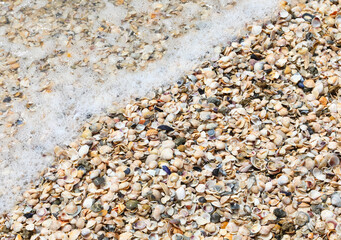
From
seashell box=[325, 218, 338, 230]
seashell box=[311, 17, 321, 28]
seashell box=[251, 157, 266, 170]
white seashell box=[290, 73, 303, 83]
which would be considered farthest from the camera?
seashell box=[311, 17, 321, 28]

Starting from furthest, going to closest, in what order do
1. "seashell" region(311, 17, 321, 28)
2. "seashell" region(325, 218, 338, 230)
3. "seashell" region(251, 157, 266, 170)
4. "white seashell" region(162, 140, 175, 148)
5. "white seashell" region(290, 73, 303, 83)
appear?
"seashell" region(311, 17, 321, 28) < "white seashell" region(290, 73, 303, 83) < "white seashell" region(162, 140, 175, 148) < "seashell" region(251, 157, 266, 170) < "seashell" region(325, 218, 338, 230)

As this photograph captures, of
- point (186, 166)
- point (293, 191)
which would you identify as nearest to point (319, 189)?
point (293, 191)

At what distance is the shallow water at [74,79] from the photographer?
2.42m

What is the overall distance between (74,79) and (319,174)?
1645 millimetres

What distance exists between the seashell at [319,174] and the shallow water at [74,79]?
3.34 ft

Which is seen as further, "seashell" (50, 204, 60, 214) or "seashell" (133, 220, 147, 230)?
"seashell" (50, 204, 60, 214)

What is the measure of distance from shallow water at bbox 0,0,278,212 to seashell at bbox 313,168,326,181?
1018mm

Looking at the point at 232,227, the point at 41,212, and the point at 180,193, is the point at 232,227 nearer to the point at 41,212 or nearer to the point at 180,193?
the point at 180,193

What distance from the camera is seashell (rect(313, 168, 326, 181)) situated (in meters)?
2.07

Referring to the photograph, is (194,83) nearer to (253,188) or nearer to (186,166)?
(186,166)

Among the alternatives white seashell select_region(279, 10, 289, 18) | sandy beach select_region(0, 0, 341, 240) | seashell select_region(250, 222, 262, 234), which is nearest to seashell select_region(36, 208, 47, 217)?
sandy beach select_region(0, 0, 341, 240)

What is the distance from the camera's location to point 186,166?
2.18m

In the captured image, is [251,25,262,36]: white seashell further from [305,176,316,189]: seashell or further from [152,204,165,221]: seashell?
[152,204,165,221]: seashell

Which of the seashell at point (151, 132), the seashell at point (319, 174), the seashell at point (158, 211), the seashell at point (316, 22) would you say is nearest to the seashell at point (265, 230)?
the seashell at point (319, 174)
